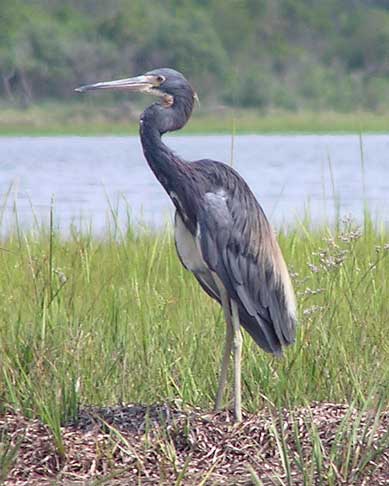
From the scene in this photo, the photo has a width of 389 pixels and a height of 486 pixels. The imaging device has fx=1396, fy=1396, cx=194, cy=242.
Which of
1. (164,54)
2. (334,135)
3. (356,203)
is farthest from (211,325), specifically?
(334,135)

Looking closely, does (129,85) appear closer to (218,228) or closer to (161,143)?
(161,143)

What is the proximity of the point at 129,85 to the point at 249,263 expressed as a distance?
716 mm

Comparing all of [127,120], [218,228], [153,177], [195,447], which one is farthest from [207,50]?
[195,447]

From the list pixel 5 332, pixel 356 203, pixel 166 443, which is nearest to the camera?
pixel 166 443

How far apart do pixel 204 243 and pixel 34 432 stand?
815 mm

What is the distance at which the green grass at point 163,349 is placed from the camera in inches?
181

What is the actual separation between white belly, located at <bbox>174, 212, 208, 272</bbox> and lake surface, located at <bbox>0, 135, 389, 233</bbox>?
4.60 m

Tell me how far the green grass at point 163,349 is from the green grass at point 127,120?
1467cm

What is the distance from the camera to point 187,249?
15.3 feet

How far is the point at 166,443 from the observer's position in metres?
4.23

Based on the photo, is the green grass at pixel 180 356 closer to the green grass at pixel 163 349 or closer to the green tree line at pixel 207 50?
the green grass at pixel 163 349

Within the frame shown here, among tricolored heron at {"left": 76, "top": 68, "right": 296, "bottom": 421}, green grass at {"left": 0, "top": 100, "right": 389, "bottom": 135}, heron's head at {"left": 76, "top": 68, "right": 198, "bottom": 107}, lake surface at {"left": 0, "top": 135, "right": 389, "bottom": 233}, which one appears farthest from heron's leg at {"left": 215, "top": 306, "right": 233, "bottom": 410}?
green grass at {"left": 0, "top": 100, "right": 389, "bottom": 135}

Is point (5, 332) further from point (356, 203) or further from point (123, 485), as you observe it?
point (356, 203)

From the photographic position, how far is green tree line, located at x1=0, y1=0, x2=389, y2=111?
869 inches
